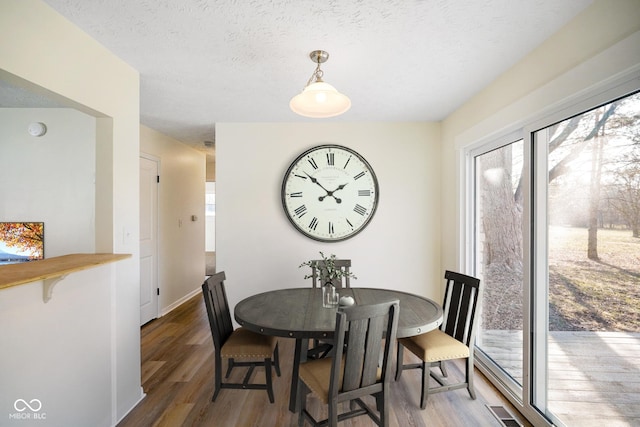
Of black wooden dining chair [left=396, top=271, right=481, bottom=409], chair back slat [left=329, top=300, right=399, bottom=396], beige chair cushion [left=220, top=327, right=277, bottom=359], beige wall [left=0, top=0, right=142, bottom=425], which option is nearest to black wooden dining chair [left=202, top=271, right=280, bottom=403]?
beige chair cushion [left=220, top=327, right=277, bottom=359]

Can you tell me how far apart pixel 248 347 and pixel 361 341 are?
3.06ft

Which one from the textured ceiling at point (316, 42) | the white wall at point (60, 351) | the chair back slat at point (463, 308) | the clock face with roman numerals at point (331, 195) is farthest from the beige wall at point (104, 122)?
the chair back slat at point (463, 308)

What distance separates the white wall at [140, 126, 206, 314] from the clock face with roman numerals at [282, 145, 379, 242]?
190cm

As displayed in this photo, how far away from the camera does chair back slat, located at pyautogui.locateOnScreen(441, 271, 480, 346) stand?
223 centimetres

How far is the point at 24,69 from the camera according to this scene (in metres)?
1.45

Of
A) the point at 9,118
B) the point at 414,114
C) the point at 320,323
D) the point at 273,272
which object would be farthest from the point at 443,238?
the point at 9,118

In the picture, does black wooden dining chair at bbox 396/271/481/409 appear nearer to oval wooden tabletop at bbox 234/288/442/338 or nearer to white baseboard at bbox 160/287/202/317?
oval wooden tabletop at bbox 234/288/442/338

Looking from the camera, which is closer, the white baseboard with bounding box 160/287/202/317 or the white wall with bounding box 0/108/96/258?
the white wall with bounding box 0/108/96/258

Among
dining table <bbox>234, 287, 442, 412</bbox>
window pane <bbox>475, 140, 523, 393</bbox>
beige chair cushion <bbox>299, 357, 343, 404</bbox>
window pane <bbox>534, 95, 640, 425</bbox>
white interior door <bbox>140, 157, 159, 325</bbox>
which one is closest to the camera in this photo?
window pane <bbox>534, 95, 640, 425</bbox>

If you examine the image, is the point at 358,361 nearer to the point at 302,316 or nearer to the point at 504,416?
the point at 302,316

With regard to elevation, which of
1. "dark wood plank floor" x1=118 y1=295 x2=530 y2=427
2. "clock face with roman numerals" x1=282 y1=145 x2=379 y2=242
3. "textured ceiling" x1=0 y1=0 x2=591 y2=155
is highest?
"textured ceiling" x1=0 y1=0 x2=591 y2=155

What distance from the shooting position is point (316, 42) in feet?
6.19

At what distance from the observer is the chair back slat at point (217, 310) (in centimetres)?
214

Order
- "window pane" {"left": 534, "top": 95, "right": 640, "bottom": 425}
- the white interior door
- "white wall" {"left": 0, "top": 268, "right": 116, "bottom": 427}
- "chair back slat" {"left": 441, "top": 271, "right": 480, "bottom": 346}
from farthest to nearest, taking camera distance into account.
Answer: the white interior door < "chair back slat" {"left": 441, "top": 271, "right": 480, "bottom": 346} < "window pane" {"left": 534, "top": 95, "right": 640, "bottom": 425} < "white wall" {"left": 0, "top": 268, "right": 116, "bottom": 427}
